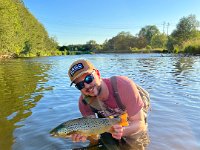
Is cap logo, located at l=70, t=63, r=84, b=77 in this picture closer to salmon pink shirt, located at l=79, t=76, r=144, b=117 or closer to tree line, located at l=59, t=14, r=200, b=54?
salmon pink shirt, located at l=79, t=76, r=144, b=117

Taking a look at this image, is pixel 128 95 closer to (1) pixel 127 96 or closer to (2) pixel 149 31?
(1) pixel 127 96

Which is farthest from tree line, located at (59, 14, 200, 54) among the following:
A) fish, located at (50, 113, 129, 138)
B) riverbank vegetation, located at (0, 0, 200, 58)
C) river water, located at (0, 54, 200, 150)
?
fish, located at (50, 113, 129, 138)

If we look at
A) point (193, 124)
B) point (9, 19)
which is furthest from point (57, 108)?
point (9, 19)

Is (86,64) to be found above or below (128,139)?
above

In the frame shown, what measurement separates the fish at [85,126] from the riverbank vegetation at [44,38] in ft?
175

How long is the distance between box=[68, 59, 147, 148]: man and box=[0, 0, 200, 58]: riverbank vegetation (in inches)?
2071

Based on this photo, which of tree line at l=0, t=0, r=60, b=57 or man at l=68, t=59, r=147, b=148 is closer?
man at l=68, t=59, r=147, b=148

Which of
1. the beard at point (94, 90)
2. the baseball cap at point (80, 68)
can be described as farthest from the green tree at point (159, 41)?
the baseball cap at point (80, 68)

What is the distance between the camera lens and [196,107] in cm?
944

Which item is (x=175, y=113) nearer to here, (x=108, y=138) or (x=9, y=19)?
(x=108, y=138)

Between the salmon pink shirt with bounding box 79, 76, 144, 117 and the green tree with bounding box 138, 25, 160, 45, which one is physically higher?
the green tree with bounding box 138, 25, 160, 45

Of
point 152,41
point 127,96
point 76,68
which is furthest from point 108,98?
point 152,41

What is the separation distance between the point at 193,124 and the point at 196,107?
6.29 ft

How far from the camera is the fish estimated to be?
426 centimetres
